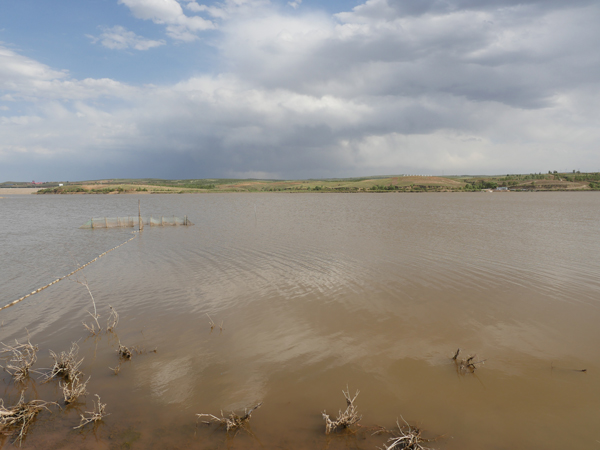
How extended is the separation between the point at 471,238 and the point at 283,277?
1318 centimetres

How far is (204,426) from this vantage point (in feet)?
16.6

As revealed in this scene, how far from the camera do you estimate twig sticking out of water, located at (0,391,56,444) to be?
16.0 feet

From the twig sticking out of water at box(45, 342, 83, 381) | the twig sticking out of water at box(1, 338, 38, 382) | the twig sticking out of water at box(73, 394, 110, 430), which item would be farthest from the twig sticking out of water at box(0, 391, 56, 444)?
the twig sticking out of water at box(1, 338, 38, 382)

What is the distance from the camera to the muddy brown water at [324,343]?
5039 millimetres

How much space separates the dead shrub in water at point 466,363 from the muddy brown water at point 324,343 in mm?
155

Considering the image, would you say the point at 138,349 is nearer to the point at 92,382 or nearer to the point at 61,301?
the point at 92,382

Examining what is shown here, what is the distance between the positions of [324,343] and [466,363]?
2.84 m

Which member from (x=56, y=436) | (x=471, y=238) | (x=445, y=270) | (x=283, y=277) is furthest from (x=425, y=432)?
(x=471, y=238)

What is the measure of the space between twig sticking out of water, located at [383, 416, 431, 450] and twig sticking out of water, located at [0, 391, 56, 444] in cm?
514

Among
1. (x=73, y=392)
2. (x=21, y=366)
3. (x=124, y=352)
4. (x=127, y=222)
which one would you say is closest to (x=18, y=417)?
(x=73, y=392)

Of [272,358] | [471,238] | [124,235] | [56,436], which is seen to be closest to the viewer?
[56,436]

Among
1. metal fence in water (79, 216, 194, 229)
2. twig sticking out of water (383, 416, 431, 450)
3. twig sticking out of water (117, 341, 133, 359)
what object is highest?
metal fence in water (79, 216, 194, 229)

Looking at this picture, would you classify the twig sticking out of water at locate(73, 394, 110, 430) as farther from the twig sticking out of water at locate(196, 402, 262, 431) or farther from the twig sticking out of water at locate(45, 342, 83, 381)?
the twig sticking out of water at locate(196, 402, 262, 431)

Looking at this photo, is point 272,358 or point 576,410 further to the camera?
point 272,358
